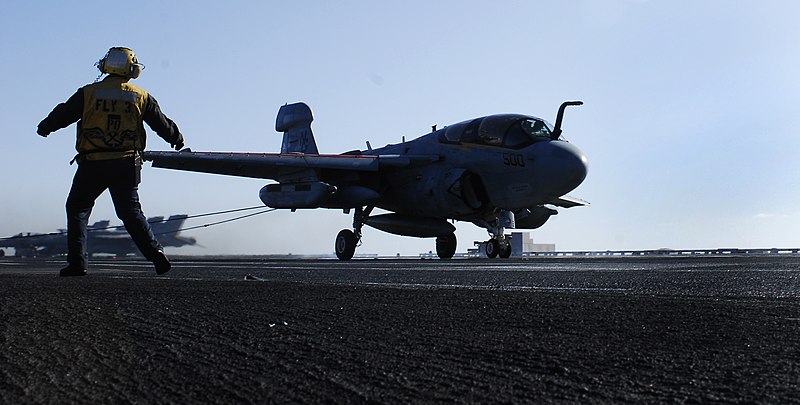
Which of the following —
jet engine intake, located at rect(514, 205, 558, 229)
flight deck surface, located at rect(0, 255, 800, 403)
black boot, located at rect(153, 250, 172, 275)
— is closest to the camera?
flight deck surface, located at rect(0, 255, 800, 403)

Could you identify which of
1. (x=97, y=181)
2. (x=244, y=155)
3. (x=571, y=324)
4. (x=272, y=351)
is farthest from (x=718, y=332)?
(x=244, y=155)

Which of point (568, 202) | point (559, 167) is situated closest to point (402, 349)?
point (559, 167)

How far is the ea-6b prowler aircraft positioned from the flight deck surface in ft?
40.0

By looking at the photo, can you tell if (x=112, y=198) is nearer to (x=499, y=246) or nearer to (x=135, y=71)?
(x=135, y=71)

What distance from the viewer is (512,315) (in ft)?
10.7

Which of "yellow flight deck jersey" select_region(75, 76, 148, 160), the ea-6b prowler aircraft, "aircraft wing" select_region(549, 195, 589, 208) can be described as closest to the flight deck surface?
"yellow flight deck jersey" select_region(75, 76, 148, 160)

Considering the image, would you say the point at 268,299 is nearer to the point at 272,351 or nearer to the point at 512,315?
the point at 512,315

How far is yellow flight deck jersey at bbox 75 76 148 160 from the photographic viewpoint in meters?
6.85

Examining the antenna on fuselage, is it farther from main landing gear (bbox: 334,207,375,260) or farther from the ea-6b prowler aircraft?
main landing gear (bbox: 334,207,375,260)

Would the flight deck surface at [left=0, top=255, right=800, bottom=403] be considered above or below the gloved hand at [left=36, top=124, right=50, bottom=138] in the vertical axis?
below

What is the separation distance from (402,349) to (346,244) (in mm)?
17098

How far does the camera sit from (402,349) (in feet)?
7.59

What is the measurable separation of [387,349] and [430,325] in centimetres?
63

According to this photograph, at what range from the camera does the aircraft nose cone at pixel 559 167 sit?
1579cm
